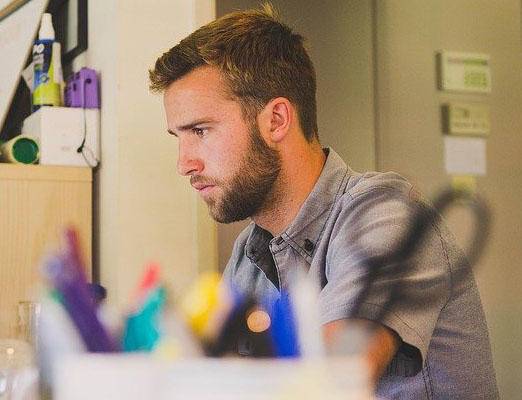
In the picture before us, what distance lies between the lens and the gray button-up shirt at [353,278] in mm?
681

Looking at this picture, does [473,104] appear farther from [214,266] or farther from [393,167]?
[214,266]

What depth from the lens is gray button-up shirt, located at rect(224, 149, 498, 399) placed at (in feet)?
2.23

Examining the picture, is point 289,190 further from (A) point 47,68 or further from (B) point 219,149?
(A) point 47,68

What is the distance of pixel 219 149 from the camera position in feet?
3.91

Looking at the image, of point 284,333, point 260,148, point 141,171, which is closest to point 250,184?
point 260,148

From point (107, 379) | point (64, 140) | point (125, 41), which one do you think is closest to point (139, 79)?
point (125, 41)

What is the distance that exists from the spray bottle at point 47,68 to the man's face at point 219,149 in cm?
58

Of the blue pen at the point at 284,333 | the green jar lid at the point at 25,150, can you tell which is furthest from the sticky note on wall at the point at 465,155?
the blue pen at the point at 284,333

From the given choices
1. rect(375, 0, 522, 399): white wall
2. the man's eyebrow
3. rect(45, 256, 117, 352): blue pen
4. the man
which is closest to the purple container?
the man

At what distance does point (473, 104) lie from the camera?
6.68 feet

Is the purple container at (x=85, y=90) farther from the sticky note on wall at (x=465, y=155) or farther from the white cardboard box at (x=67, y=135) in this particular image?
the sticky note on wall at (x=465, y=155)

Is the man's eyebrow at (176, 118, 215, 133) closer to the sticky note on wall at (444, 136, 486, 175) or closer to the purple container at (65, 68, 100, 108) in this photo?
the purple container at (65, 68, 100, 108)

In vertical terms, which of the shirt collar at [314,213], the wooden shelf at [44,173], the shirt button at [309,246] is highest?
the wooden shelf at [44,173]

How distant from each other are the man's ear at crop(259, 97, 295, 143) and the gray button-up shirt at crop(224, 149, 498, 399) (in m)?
0.09
